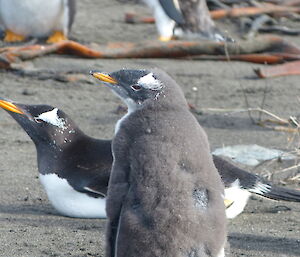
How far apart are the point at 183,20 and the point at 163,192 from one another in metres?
7.27

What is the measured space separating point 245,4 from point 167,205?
867cm

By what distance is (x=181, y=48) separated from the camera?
30.1 feet

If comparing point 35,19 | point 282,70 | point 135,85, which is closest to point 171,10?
point 35,19

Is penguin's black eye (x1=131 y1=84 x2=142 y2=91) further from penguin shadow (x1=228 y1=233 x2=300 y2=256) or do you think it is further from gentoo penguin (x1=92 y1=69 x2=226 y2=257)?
penguin shadow (x1=228 y1=233 x2=300 y2=256)

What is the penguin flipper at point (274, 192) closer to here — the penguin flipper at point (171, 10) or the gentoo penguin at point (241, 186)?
the gentoo penguin at point (241, 186)

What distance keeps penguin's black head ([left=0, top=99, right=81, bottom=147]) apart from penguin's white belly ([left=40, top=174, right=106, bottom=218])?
0.27m

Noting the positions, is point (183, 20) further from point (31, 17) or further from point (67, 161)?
point (67, 161)

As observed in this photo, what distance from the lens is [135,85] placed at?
380 centimetres

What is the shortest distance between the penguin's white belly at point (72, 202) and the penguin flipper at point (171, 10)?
221 inches

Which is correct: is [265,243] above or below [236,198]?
above

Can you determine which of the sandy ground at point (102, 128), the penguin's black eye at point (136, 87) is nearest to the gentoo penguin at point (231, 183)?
the sandy ground at point (102, 128)

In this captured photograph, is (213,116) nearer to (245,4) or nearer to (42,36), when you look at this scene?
(42,36)

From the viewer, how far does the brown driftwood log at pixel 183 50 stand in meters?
8.95

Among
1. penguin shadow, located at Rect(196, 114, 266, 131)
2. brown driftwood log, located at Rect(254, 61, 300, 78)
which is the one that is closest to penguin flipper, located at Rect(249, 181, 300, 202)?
penguin shadow, located at Rect(196, 114, 266, 131)
